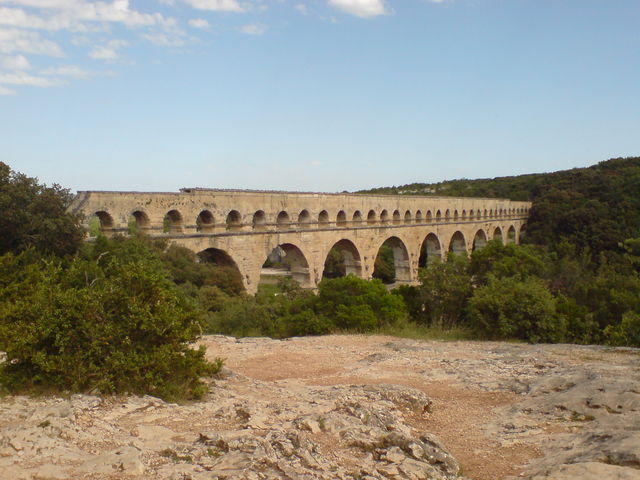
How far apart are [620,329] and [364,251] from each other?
45.9 ft

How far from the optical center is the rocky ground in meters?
3.22

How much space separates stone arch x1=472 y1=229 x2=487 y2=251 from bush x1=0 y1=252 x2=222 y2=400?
3450cm

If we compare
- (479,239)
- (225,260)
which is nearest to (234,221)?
(225,260)

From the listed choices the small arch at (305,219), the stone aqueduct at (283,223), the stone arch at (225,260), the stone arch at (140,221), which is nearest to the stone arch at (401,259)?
the stone aqueduct at (283,223)

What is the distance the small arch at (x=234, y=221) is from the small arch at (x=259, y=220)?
0.80 metres

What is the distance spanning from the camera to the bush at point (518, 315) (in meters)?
9.46

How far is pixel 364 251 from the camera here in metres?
23.0

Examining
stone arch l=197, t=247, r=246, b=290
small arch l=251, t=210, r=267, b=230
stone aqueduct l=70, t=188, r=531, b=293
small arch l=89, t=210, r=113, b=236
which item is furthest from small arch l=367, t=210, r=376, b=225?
small arch l=89, t=210, r=113, b=236

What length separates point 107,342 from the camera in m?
4.73

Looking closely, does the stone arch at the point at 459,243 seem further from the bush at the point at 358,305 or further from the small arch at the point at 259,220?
the bush at the point at 358,305

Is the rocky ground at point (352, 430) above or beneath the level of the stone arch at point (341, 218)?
beneath

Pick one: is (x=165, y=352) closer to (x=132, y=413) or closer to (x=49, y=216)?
(x=132, y=413)

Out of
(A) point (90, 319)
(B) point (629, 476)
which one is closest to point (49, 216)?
(A) point (90, 319)

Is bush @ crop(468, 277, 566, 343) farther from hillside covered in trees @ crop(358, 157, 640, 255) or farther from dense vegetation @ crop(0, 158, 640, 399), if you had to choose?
hillside covered in trees @ crop(358, 157, 640, 255)
